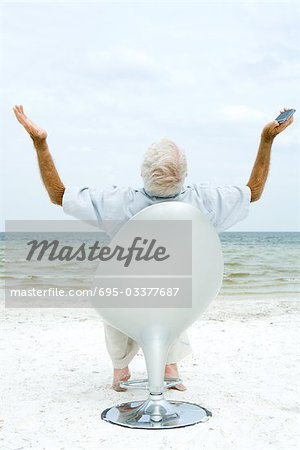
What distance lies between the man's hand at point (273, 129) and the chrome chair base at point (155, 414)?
1087mm

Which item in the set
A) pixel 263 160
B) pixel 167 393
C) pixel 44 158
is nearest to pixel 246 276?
pixel 167 393

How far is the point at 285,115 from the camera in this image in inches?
97.7

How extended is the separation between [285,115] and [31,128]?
3.17ft

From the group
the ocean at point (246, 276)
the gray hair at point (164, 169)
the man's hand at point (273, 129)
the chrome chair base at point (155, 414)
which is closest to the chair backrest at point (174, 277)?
the gray hair at point (164, 169)

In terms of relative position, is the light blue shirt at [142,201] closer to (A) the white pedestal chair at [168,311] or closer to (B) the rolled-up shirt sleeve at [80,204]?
(B) the rolled-up shirt sleeve at [80,204]

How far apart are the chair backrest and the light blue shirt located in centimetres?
16

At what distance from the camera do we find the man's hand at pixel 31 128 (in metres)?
2.38

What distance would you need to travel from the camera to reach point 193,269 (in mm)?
2324

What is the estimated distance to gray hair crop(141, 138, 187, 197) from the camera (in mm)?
2350

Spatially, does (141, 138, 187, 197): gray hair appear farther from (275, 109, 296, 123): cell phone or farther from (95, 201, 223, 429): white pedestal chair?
(275, 109, 296, 123): cell phone

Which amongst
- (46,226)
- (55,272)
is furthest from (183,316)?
(46,226)

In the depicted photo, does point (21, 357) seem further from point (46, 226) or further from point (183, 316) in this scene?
point (46, 226)

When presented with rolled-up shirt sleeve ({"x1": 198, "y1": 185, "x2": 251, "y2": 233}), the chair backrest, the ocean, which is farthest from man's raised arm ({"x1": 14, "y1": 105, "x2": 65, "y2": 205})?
the ocean

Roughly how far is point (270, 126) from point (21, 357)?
200 centimetres
